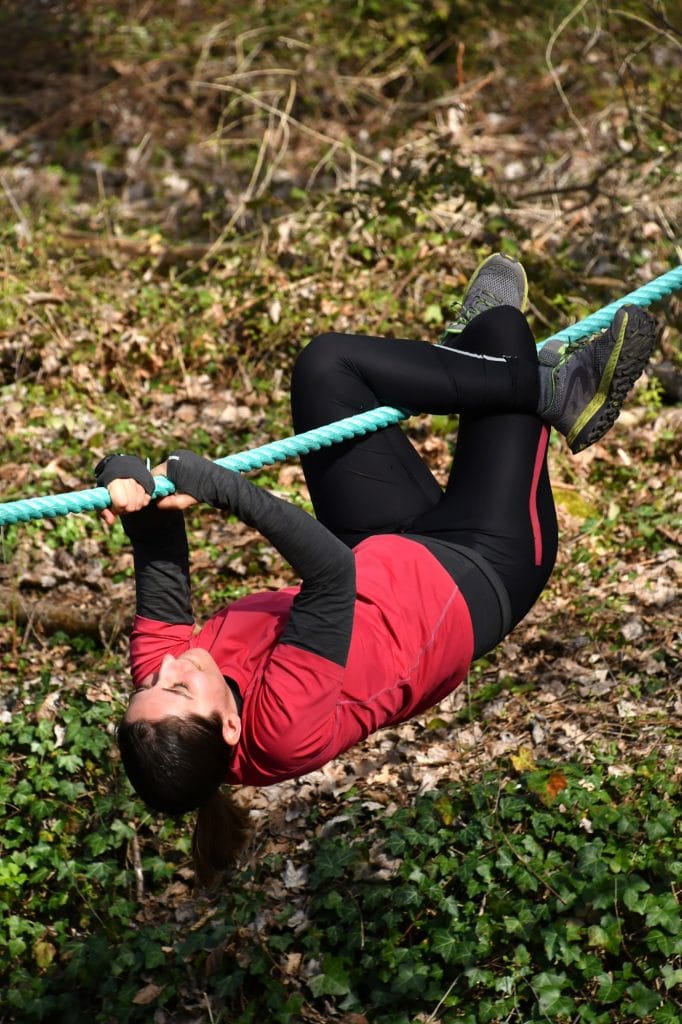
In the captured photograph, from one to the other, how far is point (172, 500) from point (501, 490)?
110 centimetres

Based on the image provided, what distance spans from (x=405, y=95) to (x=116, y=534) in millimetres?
5776

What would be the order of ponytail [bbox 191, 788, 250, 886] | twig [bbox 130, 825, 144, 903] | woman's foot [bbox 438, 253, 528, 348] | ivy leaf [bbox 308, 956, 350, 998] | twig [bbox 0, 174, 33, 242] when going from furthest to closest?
twig [bbox 0, 174, 33, 242] < twig [bbox 130, 825, 144, 903] < ivy leaf [bbox 308, 956, 350, 998] < woman's foot [bbox 438, 253, 528, 348] < ponytail [bbox 191, 788, 250, 886]

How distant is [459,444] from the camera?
11.8 ft

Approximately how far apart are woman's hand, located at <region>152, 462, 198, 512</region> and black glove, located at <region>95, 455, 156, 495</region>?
0.05 meters

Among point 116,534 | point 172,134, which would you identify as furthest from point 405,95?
Answer: point 116,534

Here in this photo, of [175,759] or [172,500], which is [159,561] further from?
[175,759]

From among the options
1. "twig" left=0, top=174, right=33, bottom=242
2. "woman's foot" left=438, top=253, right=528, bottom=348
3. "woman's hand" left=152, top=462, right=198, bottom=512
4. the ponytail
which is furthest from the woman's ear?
"twig" left=0, top=174, right=33, bottom=242

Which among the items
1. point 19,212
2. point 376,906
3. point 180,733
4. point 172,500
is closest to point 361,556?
point 172,500

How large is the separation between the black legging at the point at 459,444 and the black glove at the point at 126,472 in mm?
786

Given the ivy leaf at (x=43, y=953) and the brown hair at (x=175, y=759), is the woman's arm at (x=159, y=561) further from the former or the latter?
the ivy leaf at (x=43, y=953)

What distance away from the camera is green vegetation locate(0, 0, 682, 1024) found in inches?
158

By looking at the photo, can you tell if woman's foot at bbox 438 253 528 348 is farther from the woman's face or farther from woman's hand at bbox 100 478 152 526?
the woman's face

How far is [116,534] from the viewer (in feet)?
20.0

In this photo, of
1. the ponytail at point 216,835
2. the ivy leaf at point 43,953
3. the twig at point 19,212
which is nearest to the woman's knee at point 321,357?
the ponytail at point 216,835
